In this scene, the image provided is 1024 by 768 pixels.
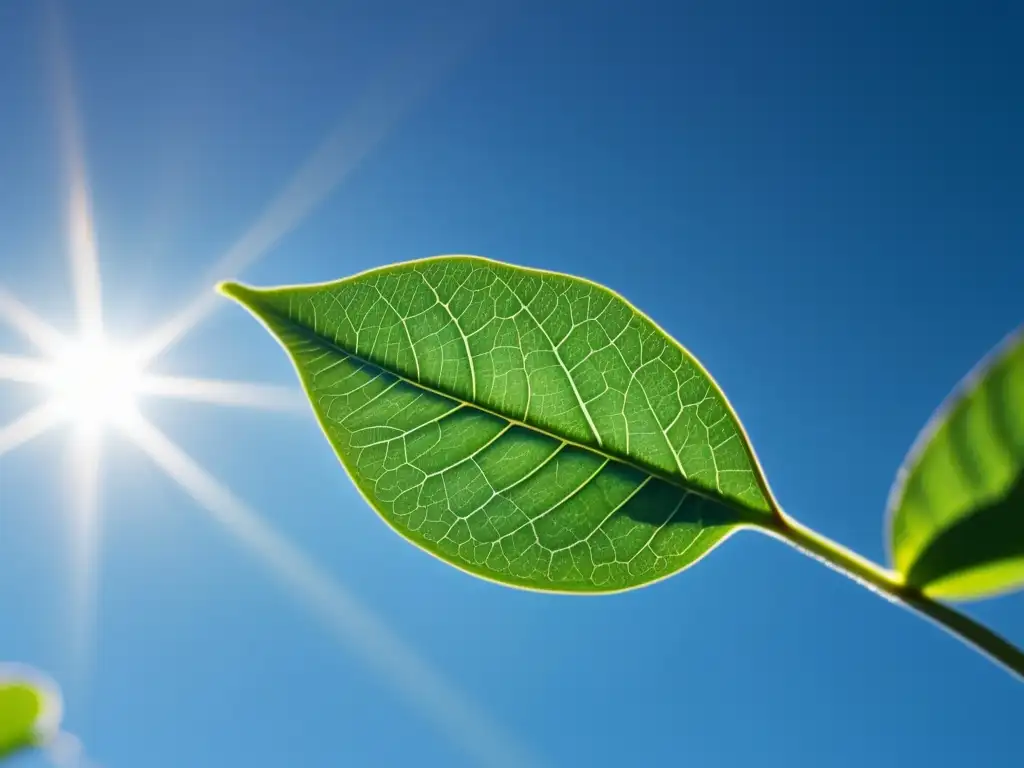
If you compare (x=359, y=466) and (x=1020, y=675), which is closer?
(x=1020, y=675)

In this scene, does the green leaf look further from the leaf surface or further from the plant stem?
the leaf surface

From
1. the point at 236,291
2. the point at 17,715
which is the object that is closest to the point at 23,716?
the point at 17,715

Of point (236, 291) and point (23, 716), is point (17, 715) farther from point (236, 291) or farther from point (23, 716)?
point (236, 291)

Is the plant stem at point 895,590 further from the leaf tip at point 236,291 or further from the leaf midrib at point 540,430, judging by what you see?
the leaf tip at point 236,291

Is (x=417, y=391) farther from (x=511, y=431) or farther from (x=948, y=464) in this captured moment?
(x=948, y=464)

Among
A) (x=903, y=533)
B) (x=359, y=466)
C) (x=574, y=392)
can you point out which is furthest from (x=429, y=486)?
(x=903, y=533)

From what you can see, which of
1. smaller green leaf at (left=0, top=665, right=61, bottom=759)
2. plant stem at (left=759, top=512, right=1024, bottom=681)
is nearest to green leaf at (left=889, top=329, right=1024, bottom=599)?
plant stem at (left=759, top=512, right=1024, bottom=681)

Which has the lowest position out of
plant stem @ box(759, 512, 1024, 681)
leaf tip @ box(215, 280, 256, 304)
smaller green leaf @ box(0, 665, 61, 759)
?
plant stem @ box(759, 512, 1024, 681)
